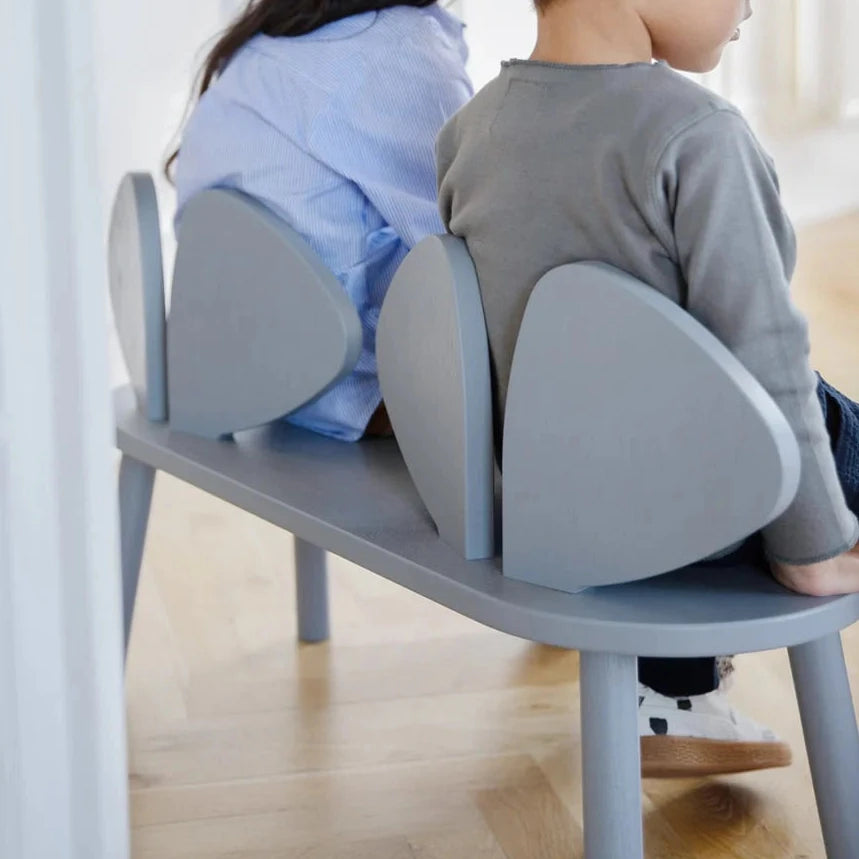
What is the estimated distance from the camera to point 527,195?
87 centimetres

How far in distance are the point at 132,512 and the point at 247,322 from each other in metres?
0.25

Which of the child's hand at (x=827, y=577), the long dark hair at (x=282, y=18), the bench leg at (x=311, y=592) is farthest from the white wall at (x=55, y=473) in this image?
the bench leg at (x=311, y=592)

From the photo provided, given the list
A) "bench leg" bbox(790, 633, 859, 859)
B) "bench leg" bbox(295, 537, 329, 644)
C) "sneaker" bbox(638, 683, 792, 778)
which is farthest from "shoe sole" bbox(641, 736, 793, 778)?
"bench leg" bbox(295, 537, 329, 644)

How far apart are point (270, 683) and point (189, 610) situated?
214mm

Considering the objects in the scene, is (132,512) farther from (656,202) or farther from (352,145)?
(656,202)

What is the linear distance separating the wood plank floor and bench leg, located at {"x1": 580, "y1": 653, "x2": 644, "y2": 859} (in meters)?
0.23

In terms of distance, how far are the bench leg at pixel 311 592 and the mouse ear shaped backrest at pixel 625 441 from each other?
0.59m

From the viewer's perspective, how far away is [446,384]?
35.4 inches

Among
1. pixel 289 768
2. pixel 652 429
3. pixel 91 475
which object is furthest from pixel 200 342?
pixel 91 475

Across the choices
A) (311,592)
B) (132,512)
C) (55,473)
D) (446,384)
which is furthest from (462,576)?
(311,592)

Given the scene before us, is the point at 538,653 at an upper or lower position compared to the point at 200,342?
lower

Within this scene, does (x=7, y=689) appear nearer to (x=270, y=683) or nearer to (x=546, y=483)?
(x=546, y=483)

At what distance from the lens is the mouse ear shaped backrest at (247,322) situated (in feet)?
3.51

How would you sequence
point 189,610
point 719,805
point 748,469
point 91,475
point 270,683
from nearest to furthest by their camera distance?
1. point 91,475
2. point 748,469
3. point 719,805
4. point 270,683
5. point 189,610
